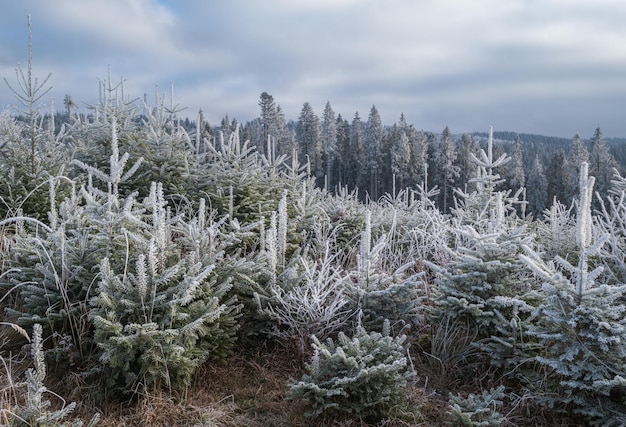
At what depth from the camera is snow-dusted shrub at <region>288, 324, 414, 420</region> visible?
3.12 metres

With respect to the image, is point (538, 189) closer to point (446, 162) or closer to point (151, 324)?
point (446, 162)

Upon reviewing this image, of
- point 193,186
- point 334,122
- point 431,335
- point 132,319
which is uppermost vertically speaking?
point 334,122

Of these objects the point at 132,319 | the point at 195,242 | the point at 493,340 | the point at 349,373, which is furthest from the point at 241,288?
the point at 493,340

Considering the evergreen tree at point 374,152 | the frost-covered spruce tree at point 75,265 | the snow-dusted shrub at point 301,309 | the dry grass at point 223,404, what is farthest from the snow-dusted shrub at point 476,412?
the evergreen tree at point 374,152

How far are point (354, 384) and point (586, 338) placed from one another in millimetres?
1603

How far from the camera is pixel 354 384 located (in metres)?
3.15

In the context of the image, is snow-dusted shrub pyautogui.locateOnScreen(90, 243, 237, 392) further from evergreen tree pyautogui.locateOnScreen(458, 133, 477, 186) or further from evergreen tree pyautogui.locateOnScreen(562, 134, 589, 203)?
evergreen tree pyautogui.locateOnScreen(458, 133, 477, 186)

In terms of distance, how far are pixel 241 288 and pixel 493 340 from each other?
218 centimetres

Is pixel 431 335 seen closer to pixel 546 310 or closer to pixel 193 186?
pixel 546 310

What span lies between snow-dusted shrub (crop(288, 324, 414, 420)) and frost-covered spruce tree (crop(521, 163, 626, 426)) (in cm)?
107

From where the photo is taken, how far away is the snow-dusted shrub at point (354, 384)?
10.2 feet

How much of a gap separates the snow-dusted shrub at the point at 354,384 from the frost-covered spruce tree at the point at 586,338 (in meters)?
1.07

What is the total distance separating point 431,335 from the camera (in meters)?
4.28

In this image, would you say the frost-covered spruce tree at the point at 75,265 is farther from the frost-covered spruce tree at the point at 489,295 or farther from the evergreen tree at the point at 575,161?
the evergreen tree at the point at 575,161
